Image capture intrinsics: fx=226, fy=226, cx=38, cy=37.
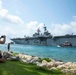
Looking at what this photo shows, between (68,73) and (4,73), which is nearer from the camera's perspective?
(4,73)

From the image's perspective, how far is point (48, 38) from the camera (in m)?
131

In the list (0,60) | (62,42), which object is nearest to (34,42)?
(62,42)

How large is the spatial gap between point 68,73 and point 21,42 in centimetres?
14282

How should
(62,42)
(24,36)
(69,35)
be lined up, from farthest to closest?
(24,36)
(62,42)
(69,35)

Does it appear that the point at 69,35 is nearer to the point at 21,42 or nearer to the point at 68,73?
the point at 21,42

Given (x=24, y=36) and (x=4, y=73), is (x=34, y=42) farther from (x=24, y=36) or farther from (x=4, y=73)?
(x=4, y=73)

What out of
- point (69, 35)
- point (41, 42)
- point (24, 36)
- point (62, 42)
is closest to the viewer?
point (69, 35)

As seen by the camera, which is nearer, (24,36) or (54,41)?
(54,41)

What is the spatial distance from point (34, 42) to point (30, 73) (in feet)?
440

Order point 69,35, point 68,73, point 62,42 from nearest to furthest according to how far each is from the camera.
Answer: point 68,73 < point 69,35 < point 62,42

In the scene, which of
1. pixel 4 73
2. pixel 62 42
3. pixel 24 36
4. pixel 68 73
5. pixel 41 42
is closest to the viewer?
pixel 4 73

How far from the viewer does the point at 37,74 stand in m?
10.4

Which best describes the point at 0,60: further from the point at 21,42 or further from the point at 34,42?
the point at 21,42

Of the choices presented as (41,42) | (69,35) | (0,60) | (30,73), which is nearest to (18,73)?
(30,73)
